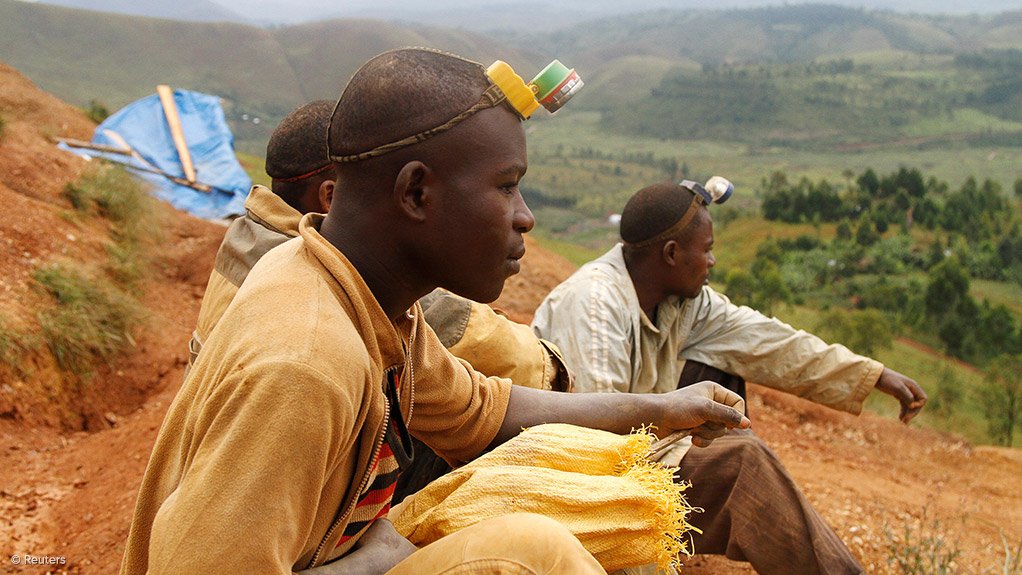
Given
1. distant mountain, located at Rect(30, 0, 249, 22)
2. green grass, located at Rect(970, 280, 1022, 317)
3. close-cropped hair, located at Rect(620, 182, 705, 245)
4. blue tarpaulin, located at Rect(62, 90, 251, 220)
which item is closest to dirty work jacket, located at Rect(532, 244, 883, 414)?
close-cropped hair, located at Rect(620, 182, 705, 245)

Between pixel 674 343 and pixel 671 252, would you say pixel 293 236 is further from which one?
pixel 674 343


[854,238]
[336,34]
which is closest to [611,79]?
[336,34]

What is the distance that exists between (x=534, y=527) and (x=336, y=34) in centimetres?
5036

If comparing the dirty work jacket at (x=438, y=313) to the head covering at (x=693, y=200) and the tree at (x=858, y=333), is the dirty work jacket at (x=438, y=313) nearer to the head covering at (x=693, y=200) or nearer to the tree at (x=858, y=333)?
the head covering at (x=693, y=200)

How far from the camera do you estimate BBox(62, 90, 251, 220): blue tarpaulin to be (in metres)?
9.79

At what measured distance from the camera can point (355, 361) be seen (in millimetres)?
1389

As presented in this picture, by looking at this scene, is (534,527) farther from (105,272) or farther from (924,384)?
(924,384)

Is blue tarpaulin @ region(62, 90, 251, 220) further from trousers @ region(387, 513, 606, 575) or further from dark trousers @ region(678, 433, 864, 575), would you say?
trousers @ region(387, 513, 606, 575)

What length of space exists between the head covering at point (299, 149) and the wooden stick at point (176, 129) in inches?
302

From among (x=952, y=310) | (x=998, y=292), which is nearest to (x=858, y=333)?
(x=952, y=310)

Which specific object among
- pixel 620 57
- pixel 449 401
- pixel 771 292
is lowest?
pixel 620 57

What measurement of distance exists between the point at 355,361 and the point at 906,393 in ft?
9.06

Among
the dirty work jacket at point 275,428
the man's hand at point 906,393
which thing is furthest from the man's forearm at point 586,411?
the man's hand at point 906,393

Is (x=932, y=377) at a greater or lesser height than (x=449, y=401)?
lesser
